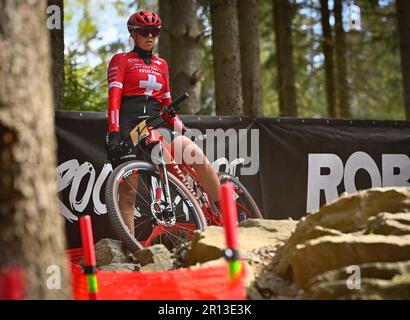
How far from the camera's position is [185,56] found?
424 inches

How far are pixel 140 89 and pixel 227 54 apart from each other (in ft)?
11.8

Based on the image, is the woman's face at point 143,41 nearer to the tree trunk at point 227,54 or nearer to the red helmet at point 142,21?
the red helmet at point 142,21

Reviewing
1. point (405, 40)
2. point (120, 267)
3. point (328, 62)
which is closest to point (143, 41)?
point (120, 267)

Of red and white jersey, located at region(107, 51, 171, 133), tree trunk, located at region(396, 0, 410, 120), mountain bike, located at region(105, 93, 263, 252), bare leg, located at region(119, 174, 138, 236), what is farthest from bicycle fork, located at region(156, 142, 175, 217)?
tree trunk, located at region(396, 0, 410, 120)

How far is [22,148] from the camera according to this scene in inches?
138

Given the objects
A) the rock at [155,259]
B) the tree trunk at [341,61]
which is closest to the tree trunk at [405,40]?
the tree trunk at [341,61]

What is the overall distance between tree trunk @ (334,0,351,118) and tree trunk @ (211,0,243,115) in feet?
30.0

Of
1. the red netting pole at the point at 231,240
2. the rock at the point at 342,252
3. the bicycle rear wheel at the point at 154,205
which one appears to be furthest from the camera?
the bicycle rear wheel at the point at 154,205

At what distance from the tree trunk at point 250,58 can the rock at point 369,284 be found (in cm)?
819

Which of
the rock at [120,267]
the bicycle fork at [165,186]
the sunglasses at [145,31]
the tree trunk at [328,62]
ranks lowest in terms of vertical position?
the rock at [120,267]

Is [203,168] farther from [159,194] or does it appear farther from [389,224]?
[389,224]

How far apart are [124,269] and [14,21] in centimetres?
307

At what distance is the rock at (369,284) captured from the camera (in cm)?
374

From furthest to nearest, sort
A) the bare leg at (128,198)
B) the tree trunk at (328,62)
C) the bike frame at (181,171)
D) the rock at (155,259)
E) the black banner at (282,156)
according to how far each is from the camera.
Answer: the tree trunk at (328,62)
the black banner at (282,156)
the bike frame at (181,171)
the bare leg at (128,198)
the rock at (155,259)
